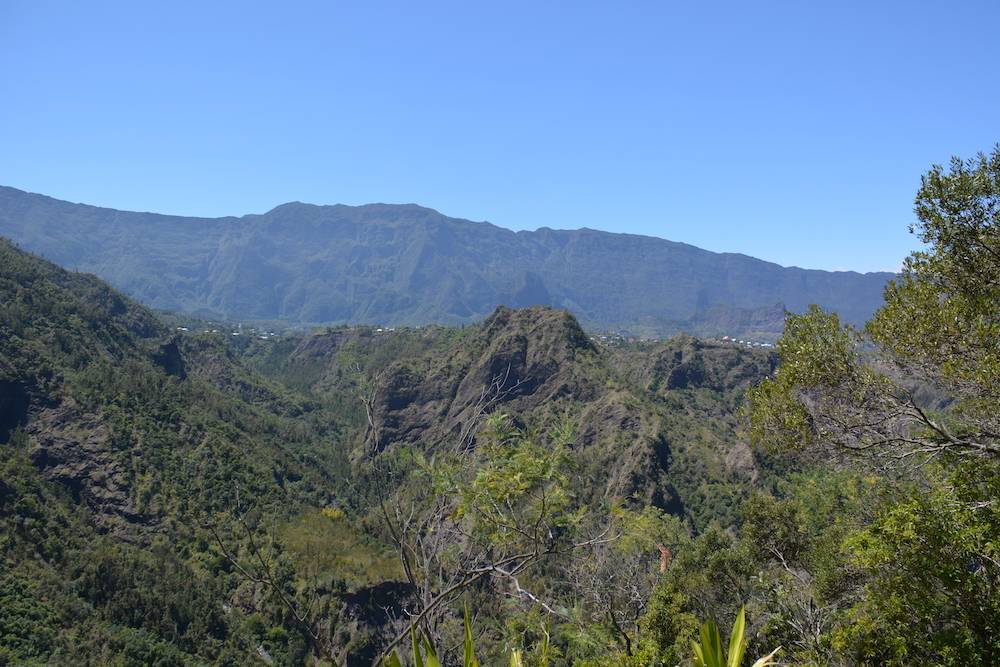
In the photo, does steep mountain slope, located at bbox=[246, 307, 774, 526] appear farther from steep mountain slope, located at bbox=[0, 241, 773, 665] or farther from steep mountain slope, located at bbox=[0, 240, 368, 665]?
steep mountain slope, located at bbox=[0, 240, 368, 665]

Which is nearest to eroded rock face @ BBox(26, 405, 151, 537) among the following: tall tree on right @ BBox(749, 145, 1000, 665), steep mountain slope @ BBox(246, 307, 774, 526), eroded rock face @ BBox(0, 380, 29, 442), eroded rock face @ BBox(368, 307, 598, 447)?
eroded rock face @ BBox(0, 380, 29, 442)

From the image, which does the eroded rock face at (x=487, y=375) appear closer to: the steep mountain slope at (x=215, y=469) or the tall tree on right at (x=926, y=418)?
the steep mountain slope at (x=215, y=469)

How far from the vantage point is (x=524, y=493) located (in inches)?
337

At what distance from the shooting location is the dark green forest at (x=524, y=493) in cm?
899

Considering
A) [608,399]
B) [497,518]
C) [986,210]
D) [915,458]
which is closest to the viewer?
[497,518]

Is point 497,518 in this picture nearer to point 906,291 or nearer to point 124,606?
point 906,291

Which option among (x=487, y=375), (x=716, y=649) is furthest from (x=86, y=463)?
(x=716, y=649)

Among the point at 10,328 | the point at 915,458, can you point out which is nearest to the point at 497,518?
the point at 915,458

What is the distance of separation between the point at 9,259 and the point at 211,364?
76696 mm

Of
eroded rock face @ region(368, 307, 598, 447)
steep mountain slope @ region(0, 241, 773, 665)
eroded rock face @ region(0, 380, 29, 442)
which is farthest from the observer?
eroded rock face @ region(368, 307, 598, 447)

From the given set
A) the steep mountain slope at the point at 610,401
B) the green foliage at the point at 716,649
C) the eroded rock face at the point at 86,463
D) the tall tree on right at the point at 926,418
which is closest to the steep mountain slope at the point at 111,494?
the eroded rock face at the point at 86,463

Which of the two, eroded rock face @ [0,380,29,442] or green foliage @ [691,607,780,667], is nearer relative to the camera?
green foliage @ [691,607,780,667]

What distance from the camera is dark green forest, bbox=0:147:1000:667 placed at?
8.99m

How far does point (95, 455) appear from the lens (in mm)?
79562
